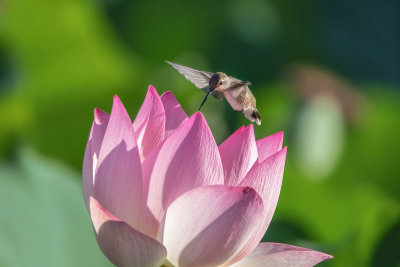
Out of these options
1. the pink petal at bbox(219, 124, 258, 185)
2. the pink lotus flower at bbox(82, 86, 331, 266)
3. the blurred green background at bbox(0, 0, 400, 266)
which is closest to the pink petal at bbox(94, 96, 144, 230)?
the pink lotus flower at bbox(82, 86, 331, 266)

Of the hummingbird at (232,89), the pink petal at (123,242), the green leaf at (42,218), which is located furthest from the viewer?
the green leaf at (42,218)

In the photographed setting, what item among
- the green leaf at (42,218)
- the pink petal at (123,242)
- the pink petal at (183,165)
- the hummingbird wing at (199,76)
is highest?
the hummingbird wing at (199,76)

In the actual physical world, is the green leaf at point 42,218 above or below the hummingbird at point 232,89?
below

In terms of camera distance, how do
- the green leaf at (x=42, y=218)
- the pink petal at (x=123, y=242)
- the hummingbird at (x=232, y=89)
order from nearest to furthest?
the pink petal at (x=123, y=242) → the hummingbird at (x=232, y=89) → the green leaf at (x=42, y=218)

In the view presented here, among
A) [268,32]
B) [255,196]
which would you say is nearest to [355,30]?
[268,32]

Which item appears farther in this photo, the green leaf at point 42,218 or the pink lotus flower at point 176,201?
the green leaf at point 42,218

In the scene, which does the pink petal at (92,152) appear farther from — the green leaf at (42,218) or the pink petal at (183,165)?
the green leaf at (42,218)

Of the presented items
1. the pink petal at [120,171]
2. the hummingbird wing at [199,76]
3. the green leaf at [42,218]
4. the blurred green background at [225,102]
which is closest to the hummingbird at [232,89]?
the hummingbird wing at [199,76]
